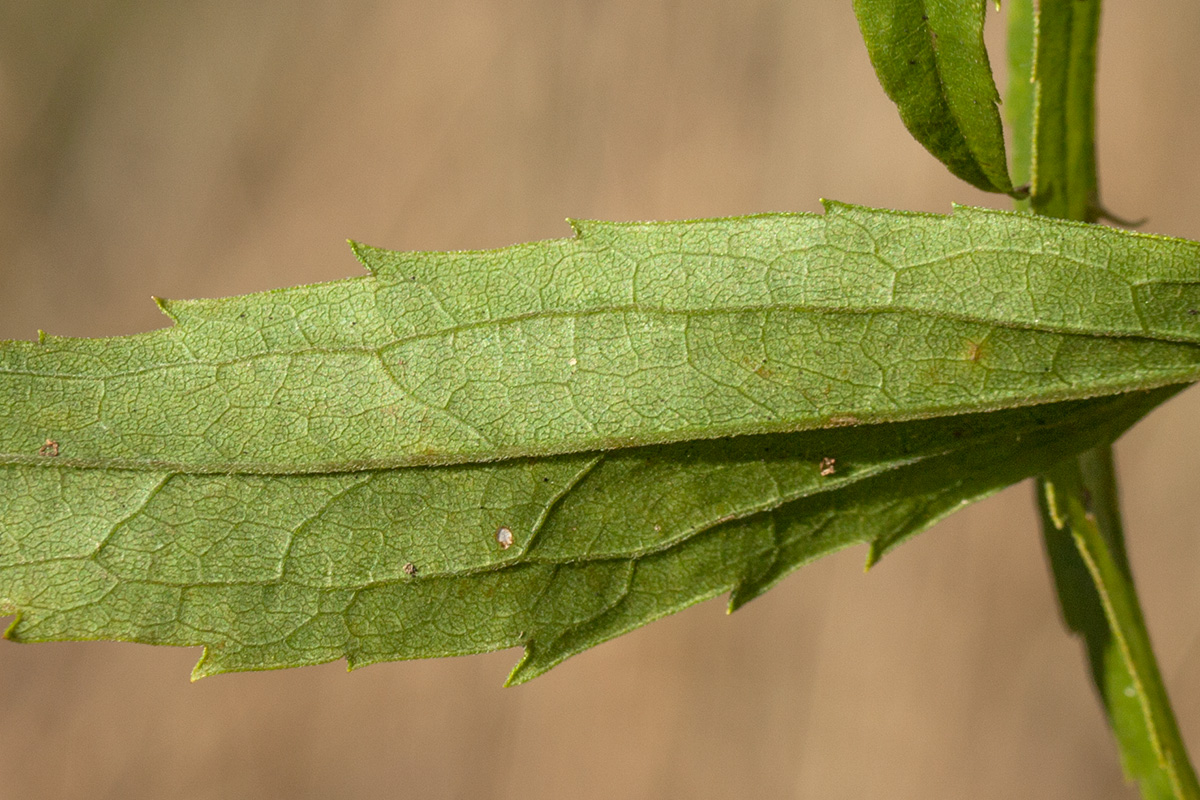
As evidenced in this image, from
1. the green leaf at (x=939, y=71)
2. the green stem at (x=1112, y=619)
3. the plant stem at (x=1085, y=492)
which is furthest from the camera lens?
the green stem at (x=1112, y=619)

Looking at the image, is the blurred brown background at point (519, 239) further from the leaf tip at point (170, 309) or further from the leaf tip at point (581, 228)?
the leaf tip at point (170, 309)

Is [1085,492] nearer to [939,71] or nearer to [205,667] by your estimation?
[939,71]

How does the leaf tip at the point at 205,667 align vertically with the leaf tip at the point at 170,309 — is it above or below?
below

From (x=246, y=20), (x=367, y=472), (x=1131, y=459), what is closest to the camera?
(x=367, y=472)

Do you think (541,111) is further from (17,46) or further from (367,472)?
(367,472)

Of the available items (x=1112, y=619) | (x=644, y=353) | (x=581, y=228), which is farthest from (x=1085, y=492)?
(x=581, y=228)

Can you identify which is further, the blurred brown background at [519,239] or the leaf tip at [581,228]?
the blurred brown background at [519,239]

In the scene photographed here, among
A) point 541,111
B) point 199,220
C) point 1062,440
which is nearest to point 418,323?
point 1062,440

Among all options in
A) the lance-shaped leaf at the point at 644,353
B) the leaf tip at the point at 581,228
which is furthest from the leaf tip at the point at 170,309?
the leaf tip at the point at 581,228
